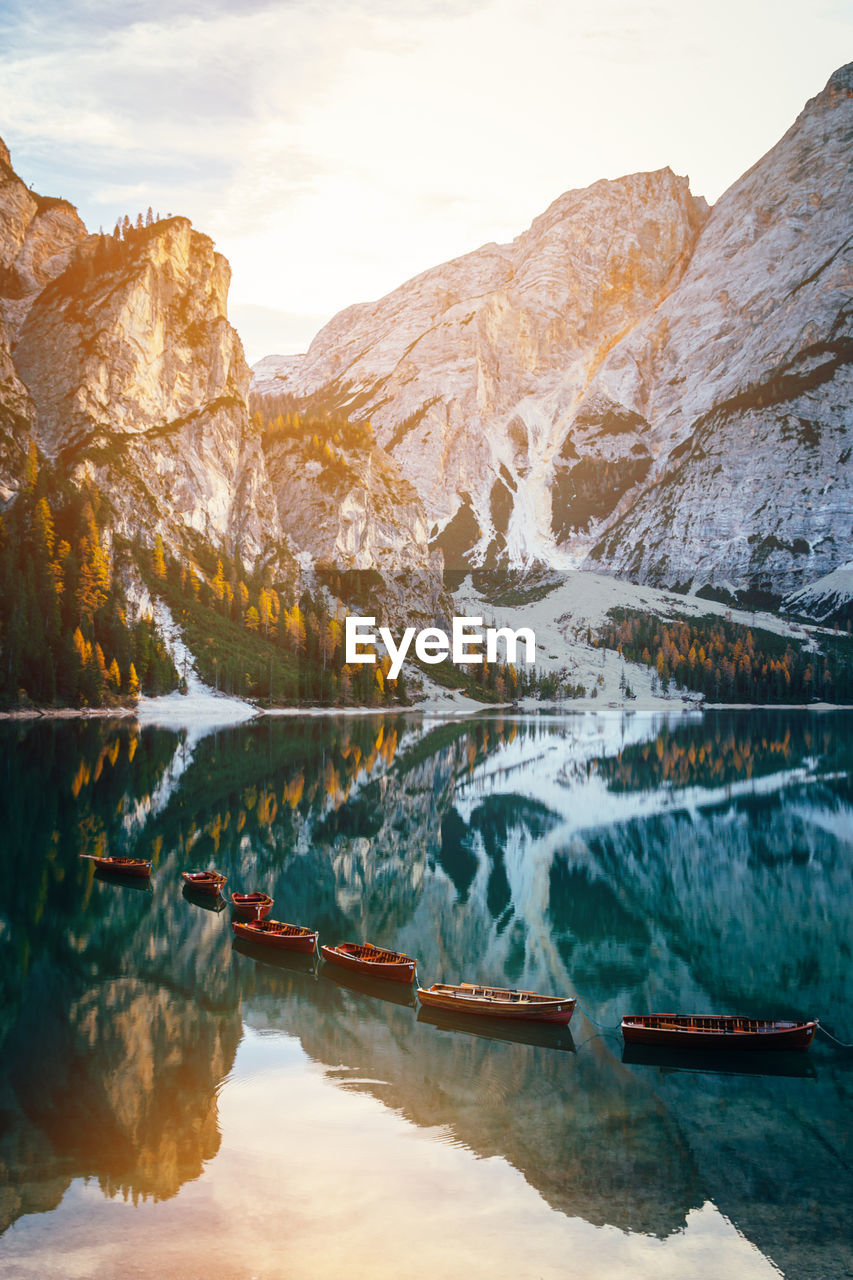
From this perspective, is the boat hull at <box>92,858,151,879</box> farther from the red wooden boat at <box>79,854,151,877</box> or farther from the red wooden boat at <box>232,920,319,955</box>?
the red wooden boat at <box>232,920,319,955</box>

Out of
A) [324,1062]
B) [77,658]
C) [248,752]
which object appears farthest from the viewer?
[77,658]

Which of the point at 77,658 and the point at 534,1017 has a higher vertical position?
the point at 77,658

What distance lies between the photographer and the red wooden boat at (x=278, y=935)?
33656mm

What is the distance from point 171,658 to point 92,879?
125m

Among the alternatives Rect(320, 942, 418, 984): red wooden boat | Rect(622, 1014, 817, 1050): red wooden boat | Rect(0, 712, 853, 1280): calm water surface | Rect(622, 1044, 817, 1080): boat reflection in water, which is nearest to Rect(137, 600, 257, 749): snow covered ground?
Rect(0, 712, 853, 1280): calm water surface

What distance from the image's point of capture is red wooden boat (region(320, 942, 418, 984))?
3101 cm

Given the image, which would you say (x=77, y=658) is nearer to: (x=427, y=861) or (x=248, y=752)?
(x=248, y=752)

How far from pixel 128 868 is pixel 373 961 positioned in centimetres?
1803

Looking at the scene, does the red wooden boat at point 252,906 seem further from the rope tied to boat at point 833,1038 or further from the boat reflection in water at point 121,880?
the rope tied to boat at point 833,1038

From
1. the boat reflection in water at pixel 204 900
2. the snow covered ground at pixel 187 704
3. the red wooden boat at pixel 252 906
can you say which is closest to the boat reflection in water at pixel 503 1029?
the red wooden boat at pixel 252 906

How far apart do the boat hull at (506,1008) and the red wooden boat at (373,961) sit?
2.11 meters

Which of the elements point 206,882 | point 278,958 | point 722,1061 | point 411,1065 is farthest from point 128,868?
point 722,1061

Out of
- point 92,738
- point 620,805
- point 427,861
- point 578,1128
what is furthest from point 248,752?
point 578,1128

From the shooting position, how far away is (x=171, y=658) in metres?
164
